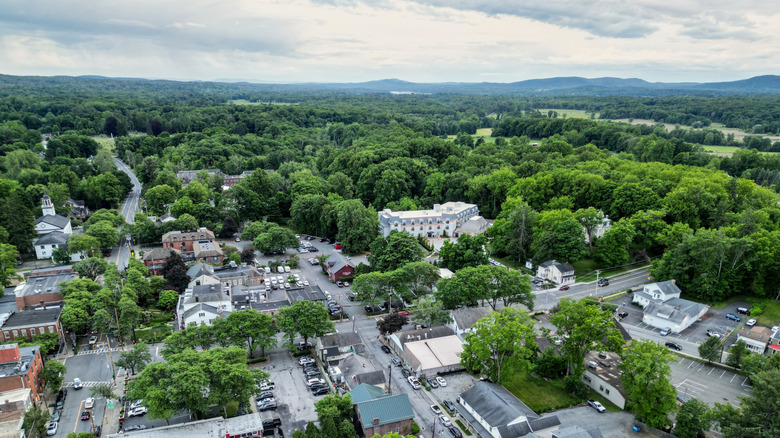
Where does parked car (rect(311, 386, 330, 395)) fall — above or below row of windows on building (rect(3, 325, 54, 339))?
below

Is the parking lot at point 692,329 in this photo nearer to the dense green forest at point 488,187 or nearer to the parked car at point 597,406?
the dense green forest at point 488,187

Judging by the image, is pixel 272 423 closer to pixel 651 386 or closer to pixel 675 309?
pixel 651 386

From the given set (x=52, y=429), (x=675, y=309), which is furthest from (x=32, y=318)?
(x=675, y=309)

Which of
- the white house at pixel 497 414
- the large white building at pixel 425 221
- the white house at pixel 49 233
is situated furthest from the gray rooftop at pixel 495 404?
the white house at pixel 49 233

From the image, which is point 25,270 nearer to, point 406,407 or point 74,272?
point 74,272

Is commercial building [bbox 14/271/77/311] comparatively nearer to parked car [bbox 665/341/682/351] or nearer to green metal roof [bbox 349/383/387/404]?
green metal roof [bbox 349/383/387/404]

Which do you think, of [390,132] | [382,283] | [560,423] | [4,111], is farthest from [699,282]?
[4,111]

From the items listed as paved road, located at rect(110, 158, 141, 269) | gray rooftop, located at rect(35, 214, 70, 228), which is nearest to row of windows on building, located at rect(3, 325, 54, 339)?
paved road, located at rect(110, 158, 141, 269)
